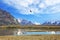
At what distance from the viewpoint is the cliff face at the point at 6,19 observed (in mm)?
2736

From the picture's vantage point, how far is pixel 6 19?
275 centimetres

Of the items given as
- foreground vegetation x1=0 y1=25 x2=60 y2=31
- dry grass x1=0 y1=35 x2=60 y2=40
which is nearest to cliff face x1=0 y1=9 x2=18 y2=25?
foreground vegetation x1=0 y1=25 x2=60 y2=31

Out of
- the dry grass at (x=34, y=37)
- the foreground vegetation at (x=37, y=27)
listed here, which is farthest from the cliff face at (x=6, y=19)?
the dry grass at (x=34, y=37)

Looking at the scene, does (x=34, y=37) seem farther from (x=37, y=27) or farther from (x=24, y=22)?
(x=24, y=22)

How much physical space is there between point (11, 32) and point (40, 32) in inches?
18.6

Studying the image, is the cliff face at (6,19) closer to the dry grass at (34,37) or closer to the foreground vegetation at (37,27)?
the foreground vegetation at (37,27)

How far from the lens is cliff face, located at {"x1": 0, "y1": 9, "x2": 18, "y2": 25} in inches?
108

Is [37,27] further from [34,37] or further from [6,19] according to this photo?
[6,19]

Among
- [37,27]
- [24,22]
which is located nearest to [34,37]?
[37,27]

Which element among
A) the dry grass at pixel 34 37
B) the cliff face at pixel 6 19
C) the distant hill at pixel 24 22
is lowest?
the dry grass at pixel 34 37

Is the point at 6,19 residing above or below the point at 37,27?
above

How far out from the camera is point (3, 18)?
2.75 m

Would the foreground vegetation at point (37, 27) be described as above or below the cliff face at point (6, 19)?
below

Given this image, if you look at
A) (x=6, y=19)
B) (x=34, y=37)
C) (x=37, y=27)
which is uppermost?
(x=6, y=19)
